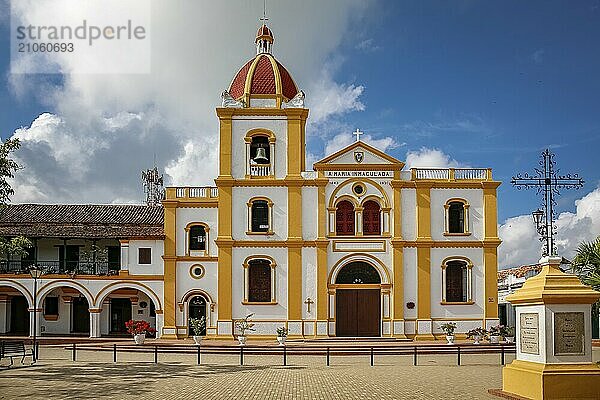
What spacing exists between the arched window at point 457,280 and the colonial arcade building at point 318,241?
52 millimetres

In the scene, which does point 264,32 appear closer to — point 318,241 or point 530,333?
point 318,241

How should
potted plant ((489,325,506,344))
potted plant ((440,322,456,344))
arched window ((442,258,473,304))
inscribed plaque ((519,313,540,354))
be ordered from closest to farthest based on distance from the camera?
inscribed plaque ((519,313,540,354)) < potted plant ((440,322,456,344)) < potted plant ((489,325,506,344)) < arched window ((442,258,473,304))

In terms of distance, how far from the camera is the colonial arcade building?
124 feet

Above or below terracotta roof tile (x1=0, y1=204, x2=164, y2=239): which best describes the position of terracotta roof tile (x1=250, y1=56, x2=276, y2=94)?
above

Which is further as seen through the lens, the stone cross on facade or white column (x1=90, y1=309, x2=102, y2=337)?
white column (x1=90, y1=309, x2=102, y2=337)

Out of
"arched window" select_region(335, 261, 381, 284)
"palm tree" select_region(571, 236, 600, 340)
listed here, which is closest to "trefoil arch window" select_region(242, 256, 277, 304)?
"arched window" select_region(335, 261, 381, 284)

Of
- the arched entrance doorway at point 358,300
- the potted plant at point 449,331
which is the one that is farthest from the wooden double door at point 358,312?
the potted plant at point 449,331

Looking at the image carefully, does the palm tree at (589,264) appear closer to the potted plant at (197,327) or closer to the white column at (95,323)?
the potted plant at (197,327)

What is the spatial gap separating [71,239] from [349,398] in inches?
1087

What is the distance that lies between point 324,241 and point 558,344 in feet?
72.5

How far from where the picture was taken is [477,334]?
35.7 meters

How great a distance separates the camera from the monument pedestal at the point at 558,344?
15.8 m

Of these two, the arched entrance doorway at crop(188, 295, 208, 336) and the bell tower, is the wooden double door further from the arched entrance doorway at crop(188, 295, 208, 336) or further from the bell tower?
the arched entrance doorway at crop(188, 295, 208, 336)

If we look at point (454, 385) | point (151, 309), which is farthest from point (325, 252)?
point (454, 385)
